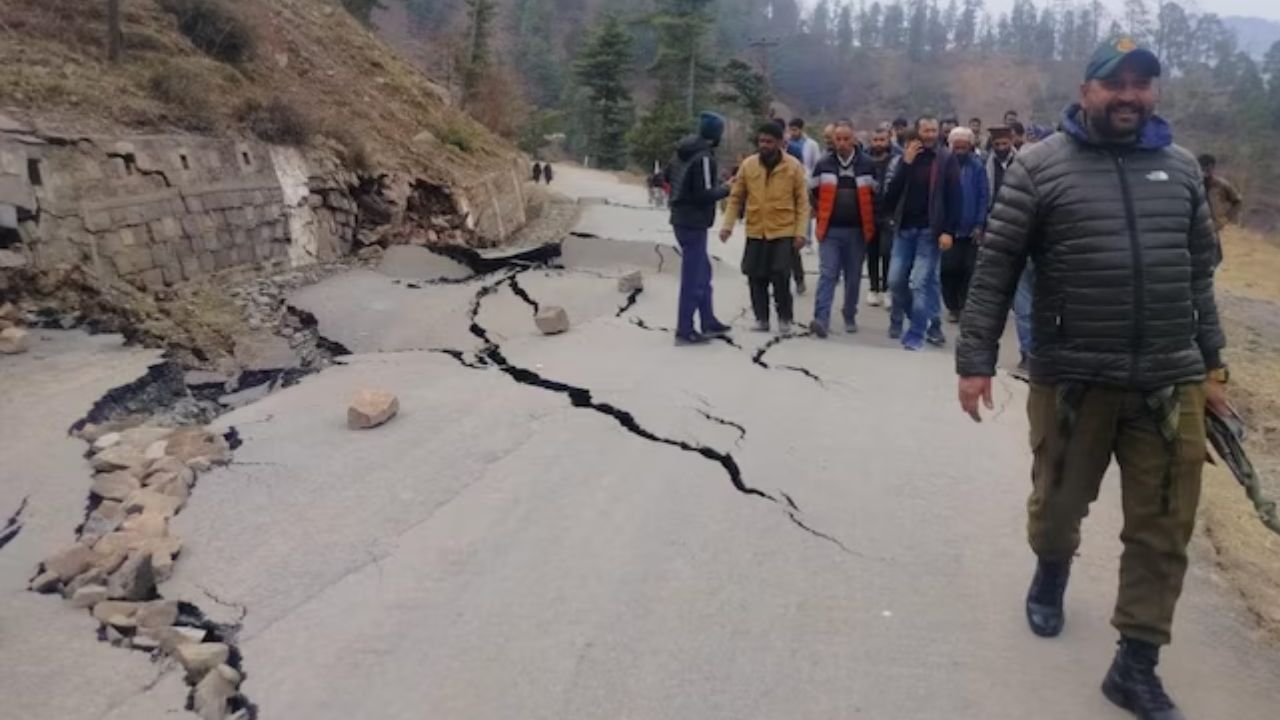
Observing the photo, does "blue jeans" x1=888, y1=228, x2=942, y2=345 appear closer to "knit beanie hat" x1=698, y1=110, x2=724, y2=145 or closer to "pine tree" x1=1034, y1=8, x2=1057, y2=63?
"knit beanie hat" x1=698, y1=110, x2=724, y2=145

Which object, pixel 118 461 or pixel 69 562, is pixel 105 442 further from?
pixel 69 562

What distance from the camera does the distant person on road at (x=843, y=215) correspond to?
25.4 feet

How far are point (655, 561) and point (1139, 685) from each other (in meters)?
1.69

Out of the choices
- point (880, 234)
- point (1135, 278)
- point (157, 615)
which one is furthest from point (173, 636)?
point (880, 234)

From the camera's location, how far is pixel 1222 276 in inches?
745

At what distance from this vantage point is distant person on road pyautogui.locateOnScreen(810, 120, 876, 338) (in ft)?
25.4

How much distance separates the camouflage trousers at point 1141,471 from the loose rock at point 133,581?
3050mm

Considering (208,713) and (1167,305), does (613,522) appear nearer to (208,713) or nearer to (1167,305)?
(208,713)

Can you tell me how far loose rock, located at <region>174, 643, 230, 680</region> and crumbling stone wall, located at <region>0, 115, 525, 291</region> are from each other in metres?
5.42

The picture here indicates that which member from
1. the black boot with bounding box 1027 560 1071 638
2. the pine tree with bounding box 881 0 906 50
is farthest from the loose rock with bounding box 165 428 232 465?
the pine tree with bounding box 881 0 906 50

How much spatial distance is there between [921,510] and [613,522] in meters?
1.37

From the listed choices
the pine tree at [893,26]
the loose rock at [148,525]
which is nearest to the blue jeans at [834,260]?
the loose rock at [148,525]

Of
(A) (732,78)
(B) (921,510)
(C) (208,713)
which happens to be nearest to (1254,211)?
(A) (732,78)

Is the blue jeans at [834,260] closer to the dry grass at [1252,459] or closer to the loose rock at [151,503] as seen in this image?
the dry grass at [1252,459]
